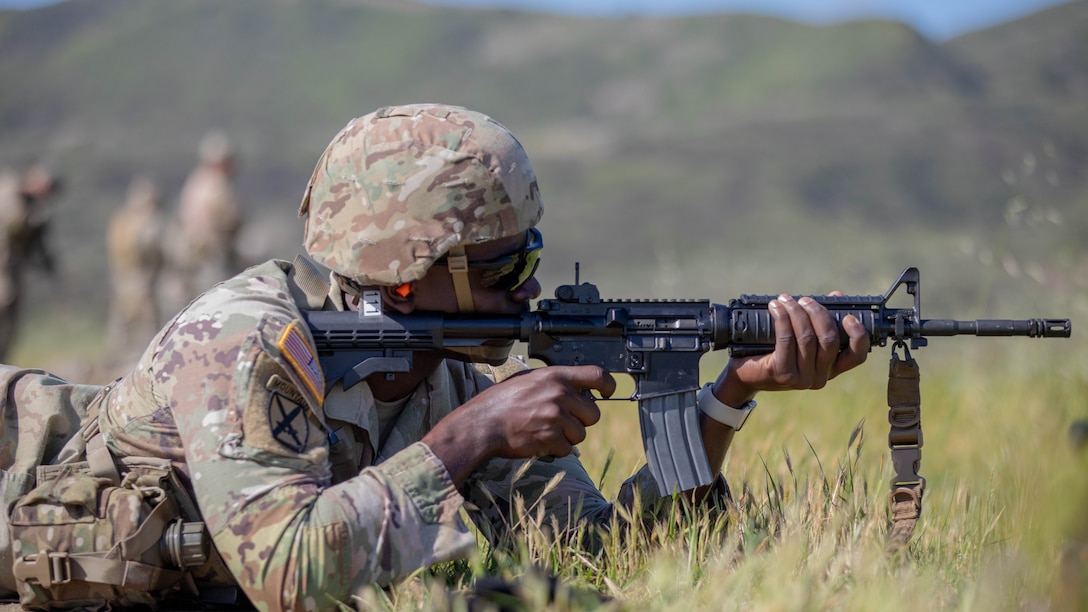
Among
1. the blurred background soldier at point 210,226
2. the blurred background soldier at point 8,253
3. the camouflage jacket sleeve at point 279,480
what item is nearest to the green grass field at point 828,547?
the camouflage jacket sleeve at point 279,480

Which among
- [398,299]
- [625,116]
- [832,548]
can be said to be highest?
[625,116]

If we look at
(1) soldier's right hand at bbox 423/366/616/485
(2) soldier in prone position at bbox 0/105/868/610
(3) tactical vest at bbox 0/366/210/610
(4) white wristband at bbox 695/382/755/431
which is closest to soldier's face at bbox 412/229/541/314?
(2) soldier in prone position at bbox 0/105/868/610

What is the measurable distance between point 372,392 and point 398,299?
39 centimetres

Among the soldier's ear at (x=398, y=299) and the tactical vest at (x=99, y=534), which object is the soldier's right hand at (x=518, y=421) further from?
the tactical vest at (x=99, y=534)

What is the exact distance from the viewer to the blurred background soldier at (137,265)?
20.5m

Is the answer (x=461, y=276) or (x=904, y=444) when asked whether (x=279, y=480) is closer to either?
(x=461, y=276)

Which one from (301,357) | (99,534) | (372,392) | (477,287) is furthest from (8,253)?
(301,357)

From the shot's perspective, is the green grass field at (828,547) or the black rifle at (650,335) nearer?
the green grass field at (828,547)

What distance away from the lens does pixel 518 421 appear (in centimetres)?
378

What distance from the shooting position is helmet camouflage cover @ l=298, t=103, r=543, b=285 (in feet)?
12.8

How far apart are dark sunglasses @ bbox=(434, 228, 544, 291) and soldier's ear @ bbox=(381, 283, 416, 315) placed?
138 mm

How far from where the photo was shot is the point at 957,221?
5709 centimetres

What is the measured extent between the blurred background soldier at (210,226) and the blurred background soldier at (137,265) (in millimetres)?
1909

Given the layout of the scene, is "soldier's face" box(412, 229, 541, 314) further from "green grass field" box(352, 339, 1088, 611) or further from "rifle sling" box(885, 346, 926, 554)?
"rifle sling" box(885, 346, 926, 554)
